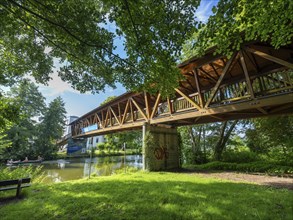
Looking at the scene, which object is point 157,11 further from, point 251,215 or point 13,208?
point 13,208

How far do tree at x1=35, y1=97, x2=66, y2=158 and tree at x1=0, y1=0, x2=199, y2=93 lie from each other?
2425 cm

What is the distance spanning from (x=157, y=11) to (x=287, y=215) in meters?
5.52

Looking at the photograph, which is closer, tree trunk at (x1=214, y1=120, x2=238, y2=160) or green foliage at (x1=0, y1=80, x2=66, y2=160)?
tree trunk at (x1=214, y1=120, x2=238, y2=160)

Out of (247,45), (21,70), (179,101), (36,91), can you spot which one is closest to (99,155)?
(36,91)

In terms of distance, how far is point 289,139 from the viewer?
37.3 feet

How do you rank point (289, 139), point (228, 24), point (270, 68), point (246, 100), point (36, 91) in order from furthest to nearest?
point (36, 91) → point (289, 139) → point (270, 68) → point (246, 100) → point (228, 24)

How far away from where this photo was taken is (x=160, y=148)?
11.5 m

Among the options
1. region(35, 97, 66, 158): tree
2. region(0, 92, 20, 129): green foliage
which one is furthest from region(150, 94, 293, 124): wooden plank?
region(35, 97, 66, 158): tree

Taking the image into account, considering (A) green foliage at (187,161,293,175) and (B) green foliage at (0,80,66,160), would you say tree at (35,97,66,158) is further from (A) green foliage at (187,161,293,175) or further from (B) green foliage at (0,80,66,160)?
(A) green foliage at (187,161,293,175)

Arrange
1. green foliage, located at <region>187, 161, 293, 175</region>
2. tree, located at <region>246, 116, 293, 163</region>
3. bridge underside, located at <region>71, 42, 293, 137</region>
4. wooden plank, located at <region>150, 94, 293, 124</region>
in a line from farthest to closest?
1. tree, located at <region>246, 116, 293, 163</region>
2. green foliage, located at <region>187, 161, 293, 175</region>
3. bridge underside, located at <region>71, 42, 293, 137</region>
4. wooden plank, located at <region>150, 94, 293, 124</region>

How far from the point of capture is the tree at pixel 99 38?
467 cm

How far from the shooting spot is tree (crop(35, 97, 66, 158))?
27188 mm

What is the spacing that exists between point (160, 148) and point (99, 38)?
818cm

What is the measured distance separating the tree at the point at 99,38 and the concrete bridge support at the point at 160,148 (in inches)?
208
